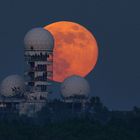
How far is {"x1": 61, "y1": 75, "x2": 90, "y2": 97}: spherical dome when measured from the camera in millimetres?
184300

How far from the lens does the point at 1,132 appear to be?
135875mm

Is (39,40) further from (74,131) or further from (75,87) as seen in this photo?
(74,131)

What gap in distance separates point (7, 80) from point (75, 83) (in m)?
8.92

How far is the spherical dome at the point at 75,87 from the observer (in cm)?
18430

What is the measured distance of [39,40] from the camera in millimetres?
184750

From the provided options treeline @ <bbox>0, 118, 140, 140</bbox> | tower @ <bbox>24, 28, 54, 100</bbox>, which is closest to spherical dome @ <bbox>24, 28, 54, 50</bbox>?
tower @ <bbox>24, 28, 54, 100</bbox>

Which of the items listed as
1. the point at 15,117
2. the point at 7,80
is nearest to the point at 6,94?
the point at 7,80

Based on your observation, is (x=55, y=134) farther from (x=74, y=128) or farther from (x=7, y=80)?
(x=7, y=80)

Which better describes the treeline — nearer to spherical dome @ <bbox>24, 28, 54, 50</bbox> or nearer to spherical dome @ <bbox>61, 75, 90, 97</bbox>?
spherical dome @ <bbox>61, 75, 90, 97</bbox>

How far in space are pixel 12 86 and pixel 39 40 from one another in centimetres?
628

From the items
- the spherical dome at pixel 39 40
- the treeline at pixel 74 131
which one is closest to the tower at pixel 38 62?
the spherical dome at pixel 39 40

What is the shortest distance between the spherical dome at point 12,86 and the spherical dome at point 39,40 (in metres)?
4.18

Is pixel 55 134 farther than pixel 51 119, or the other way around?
pixel 51 119

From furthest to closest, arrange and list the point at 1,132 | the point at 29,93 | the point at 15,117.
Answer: the point at 29,93 → the point at 15,117 → the point at 1,132
